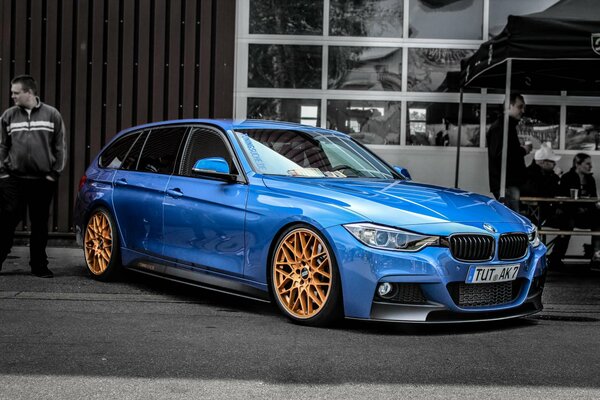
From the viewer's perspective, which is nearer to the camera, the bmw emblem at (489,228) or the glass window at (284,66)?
the bmw emblem at (489,228)

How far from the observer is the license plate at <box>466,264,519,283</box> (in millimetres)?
6184

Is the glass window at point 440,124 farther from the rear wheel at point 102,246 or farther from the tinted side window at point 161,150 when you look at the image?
the rear wheel at point 102,246

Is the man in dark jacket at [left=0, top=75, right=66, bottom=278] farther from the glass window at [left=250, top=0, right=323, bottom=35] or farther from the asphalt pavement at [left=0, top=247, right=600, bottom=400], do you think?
the glass window at [left=250, top=0, right=323, bottom=35]

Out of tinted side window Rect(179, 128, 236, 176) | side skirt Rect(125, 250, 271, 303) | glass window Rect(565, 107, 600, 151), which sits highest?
glass window Rect(565, 107, 600, 151)

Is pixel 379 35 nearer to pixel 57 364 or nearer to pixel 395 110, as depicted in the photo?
pixel 395 110

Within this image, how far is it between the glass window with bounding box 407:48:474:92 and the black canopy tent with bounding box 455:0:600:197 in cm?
75

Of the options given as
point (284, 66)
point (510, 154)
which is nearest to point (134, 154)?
point (510, 154)

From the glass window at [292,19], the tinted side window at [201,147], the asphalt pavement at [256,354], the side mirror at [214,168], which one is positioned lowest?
the asphalt pavement at [256,354]

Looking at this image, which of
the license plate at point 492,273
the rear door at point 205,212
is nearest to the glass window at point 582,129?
the rear door at point 205,212

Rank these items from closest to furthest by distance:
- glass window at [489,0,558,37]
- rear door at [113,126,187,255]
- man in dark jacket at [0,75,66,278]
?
rear door at [113,126,187,255] → man in dark jacket at [0,75,66,278] → glass window at [489,0,558,37]

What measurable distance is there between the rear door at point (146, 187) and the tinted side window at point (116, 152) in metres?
0.14

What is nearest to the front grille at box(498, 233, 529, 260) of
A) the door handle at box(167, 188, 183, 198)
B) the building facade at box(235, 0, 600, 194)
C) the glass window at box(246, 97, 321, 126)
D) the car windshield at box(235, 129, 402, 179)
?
the car windshield at box(235, 129, 402, 179)

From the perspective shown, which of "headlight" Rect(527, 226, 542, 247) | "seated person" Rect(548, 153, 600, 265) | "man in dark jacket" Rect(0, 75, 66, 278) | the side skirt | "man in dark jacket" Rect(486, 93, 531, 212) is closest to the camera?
"headlight" Rect(527, 226, 542, 247)

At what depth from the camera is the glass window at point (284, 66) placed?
12742 millimetres
